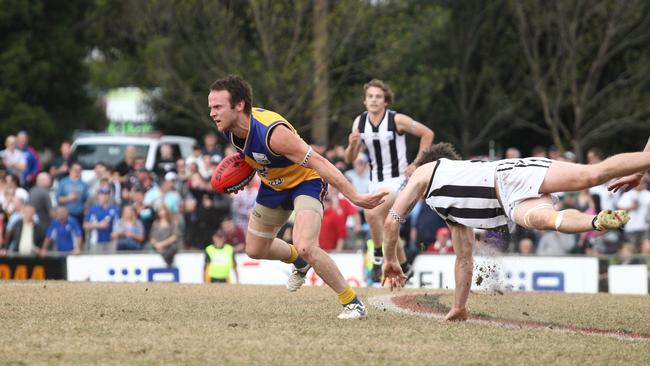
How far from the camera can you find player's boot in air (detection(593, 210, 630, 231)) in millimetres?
8328

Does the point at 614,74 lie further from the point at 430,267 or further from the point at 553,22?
the point at 430,267

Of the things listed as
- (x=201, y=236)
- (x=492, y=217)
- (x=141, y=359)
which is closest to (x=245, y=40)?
(x=201, y=236)

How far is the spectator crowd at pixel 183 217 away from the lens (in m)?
19.5

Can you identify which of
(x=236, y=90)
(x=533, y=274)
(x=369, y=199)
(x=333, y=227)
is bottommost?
(x=533, y=274)

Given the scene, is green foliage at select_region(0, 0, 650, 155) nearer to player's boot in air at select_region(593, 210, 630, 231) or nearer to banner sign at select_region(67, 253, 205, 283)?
banner sign at select_region(67, 253, 205, 283)

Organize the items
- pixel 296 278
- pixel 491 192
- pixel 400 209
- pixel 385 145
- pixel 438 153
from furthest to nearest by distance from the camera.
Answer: pixel 385 145, pixel 296 278, pixel 438 153, pixel 400 209, pixel 491 192

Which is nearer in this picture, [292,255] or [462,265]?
[462,265]

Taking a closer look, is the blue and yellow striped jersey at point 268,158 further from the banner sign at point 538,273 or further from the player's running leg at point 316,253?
the banner sign at point 538,273

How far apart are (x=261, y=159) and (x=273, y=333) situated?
5.41ft

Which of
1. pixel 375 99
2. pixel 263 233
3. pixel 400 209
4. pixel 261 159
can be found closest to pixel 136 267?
pixel 375 99

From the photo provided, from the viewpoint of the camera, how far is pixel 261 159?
386 inches

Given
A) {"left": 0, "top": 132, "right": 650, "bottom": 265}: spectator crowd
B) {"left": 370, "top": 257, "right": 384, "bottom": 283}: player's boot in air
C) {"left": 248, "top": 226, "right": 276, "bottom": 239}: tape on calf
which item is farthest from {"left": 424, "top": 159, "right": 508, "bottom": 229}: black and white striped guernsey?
{"left": 0, "top": 132, "right": 650, "bottom": 265}: spectator crowd

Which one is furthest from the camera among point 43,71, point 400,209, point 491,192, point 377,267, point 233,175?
point 43,71

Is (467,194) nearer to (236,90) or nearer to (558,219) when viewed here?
(558,219)
